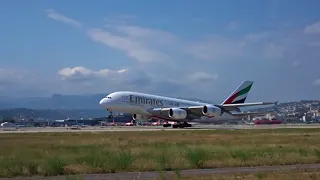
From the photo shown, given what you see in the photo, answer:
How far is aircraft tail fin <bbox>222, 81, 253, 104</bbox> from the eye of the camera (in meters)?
92.0

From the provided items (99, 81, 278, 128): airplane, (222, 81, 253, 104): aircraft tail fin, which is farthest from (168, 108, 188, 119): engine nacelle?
(222, 81, 253, 104): aircraft tail fin

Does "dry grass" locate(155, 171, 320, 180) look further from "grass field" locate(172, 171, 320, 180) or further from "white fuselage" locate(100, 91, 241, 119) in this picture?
"white fuselage" locate(100, 91, 241, 119)

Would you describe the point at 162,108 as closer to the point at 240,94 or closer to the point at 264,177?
the point at 240,94

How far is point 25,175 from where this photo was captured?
65.2 feet

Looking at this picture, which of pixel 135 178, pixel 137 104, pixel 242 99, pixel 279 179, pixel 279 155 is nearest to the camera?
pixel 279 179

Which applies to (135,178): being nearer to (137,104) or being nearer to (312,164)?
(312,164)

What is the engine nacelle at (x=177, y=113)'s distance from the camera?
269 feet

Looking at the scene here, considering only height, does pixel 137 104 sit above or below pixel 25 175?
above

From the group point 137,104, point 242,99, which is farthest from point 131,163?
point 242,99

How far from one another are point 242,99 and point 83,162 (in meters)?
72.6

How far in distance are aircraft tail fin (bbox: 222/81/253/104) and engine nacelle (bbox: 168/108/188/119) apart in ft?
40.1

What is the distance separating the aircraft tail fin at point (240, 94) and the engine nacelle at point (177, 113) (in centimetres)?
1221

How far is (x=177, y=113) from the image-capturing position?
8212 cm

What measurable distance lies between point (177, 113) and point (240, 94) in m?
16.4
